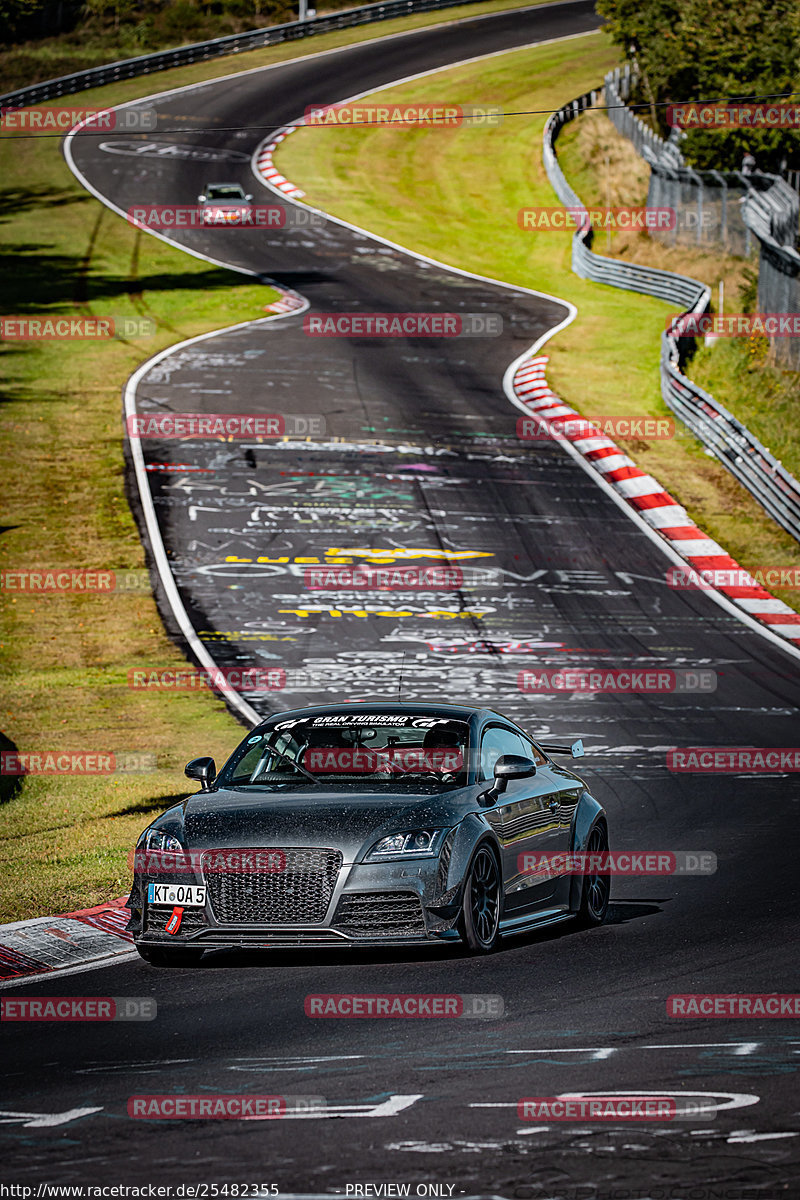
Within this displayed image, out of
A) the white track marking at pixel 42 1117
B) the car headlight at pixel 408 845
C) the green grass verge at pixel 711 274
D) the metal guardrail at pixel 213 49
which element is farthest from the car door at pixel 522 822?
the metal guardrail at pixel 213 49

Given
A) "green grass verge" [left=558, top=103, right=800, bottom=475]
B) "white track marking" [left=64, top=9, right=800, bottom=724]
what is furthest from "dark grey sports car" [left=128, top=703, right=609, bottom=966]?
"green grass verge" [left=558, top=103, right=800, bottom=475]

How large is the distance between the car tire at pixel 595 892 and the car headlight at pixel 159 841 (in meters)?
→ 2.67

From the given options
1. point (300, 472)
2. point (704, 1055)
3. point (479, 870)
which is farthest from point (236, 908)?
point (300, 472)

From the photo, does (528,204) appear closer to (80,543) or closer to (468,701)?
(80,543)

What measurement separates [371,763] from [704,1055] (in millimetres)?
3331

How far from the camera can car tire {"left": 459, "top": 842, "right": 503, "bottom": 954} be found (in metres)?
8.94

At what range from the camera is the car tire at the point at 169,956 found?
30.0 feet

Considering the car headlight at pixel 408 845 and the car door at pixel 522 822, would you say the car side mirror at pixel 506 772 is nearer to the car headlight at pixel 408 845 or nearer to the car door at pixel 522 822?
the car door at pixel 522 822

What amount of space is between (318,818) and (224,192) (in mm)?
47625

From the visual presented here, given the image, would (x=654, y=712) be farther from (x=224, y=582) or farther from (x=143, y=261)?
(x=143, y=261)

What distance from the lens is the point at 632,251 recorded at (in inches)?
2026

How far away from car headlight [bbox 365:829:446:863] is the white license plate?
93cm

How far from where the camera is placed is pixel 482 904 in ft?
30.3

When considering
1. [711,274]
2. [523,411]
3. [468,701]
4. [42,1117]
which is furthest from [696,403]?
[42,1117]
